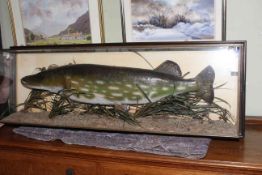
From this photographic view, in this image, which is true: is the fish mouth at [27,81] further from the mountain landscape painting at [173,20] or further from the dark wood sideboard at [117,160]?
the mountain landscape painting at [173,20]

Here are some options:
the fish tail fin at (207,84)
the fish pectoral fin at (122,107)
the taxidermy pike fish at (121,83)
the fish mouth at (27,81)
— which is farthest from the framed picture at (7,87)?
the fish tail fin at (207,84)

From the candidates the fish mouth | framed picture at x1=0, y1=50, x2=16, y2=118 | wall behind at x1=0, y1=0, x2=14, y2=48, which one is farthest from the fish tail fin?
wall behind at x1=0, y1=0, x2=14, y2=48

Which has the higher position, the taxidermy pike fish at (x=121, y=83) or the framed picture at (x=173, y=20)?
the framed picture at (x=173, y=20)

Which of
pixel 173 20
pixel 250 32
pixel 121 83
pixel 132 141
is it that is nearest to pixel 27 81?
pixel 121 83

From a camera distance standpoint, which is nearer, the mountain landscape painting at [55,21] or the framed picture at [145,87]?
the framed picture at [145,87]

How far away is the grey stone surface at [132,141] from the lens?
3.61 feet

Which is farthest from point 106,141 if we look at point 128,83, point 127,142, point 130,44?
point 130,44

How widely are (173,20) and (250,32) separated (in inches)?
11.4

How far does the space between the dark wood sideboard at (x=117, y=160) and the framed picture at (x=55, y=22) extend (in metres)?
0.45

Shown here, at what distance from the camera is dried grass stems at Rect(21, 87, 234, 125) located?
3.97ft

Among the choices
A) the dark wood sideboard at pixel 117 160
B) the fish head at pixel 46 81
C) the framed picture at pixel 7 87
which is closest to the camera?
the dark wood sideboard at pixel 117 160

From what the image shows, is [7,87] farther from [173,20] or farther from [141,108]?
[173,20]

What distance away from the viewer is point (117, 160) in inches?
45.2

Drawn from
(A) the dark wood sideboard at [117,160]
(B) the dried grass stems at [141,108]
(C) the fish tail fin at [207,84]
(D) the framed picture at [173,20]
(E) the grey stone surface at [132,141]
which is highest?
(D) the framed picture at [173,20]
